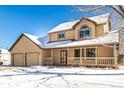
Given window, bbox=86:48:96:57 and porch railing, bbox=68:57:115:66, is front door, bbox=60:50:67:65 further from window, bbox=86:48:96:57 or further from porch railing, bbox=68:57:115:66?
window, bbox=86:48:96:57

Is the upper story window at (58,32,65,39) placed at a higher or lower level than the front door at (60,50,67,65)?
higher

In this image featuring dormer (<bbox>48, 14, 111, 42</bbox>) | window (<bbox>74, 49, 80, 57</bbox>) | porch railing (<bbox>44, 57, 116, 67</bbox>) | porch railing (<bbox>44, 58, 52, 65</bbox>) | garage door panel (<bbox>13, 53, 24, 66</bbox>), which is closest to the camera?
porch railing (<bbox>44, 57, 116, 67</bbox>)

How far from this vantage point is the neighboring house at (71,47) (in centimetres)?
1221

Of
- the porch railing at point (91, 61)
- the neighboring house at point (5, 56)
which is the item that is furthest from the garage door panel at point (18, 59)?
the neighboring house at point (5, 56)

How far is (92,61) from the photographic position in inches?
495

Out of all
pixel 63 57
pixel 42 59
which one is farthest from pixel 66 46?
pixel 42 59

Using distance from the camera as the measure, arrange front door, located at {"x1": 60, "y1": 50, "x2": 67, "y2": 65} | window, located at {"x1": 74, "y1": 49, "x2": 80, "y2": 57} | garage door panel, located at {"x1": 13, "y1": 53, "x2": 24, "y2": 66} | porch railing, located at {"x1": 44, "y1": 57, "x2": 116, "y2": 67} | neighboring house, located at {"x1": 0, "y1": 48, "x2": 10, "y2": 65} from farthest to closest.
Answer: neighboring house, located at {"x1": 0, "y1": 48, "x2": 10, "y2": 65} → garage door panel, located at {"x1": 13, "y1": 53, "x2": 24, "y2": 66} → front door, located at {"x1": 60, "y1": 50, "x2": 67, "y2": 65} → window, located at {"x1": 74, "y1": 49, "x2": 80, "y2": 57} → porch railing, located at {"x1": 44, "y1": 57, "x2": 116, "y2": 67}

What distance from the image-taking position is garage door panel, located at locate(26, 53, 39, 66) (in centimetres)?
1501

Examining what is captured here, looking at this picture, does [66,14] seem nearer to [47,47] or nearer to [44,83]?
[44,83]

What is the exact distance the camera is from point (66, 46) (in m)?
13.4

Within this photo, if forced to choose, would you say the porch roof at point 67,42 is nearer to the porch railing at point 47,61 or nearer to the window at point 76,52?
the window at point 76,52

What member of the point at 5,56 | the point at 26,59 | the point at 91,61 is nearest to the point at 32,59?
the point at 26,59

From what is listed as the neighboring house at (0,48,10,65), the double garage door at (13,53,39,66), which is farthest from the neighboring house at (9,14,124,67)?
the neighboring house at (0,48,10,65)

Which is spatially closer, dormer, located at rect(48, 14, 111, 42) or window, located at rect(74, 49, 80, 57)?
dormer, located at rect(48, 14, 111, 42)
